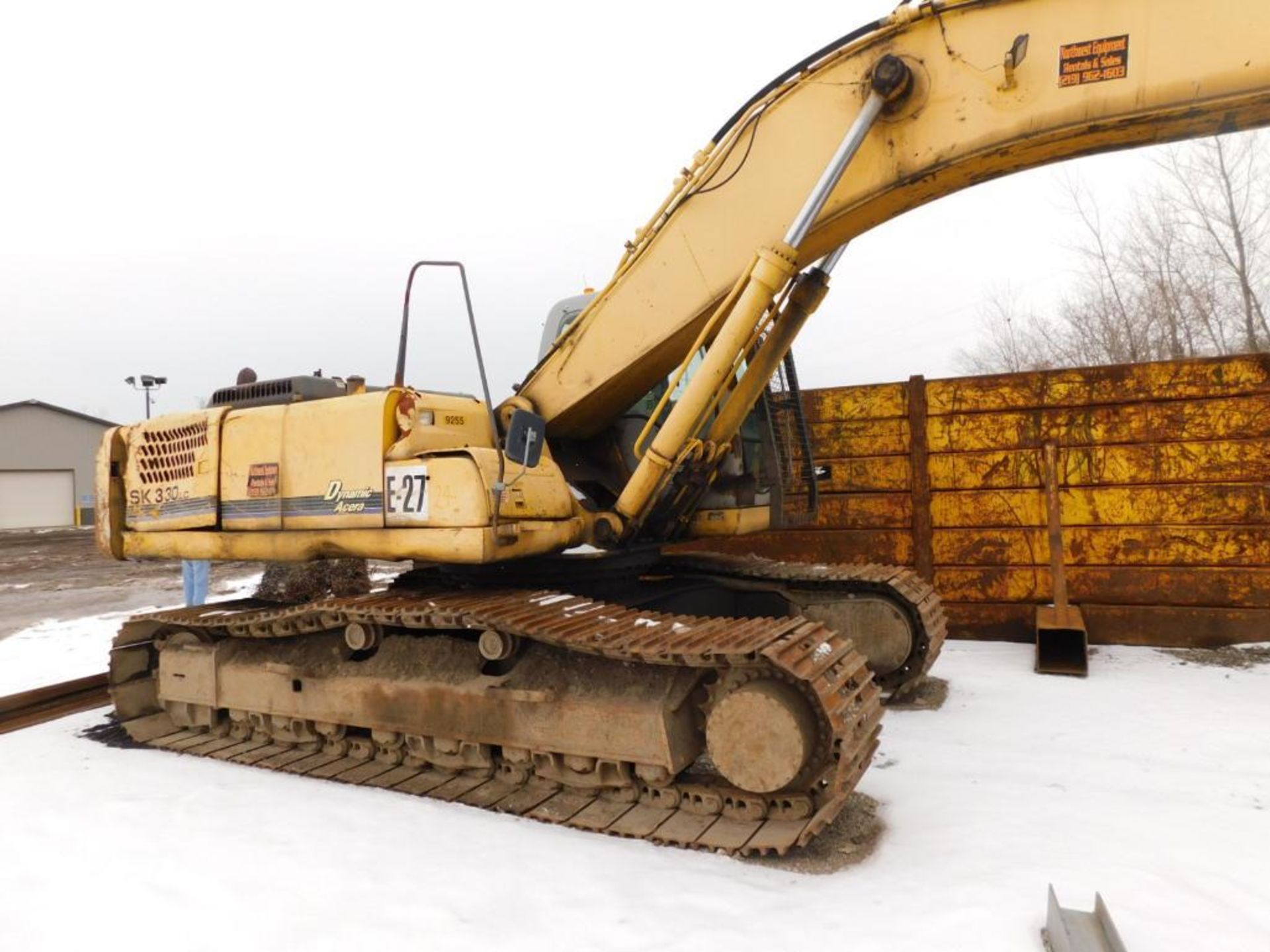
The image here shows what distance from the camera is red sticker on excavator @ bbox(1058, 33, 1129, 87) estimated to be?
3492mm

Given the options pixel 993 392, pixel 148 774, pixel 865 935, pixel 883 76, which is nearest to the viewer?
pixel 865 935

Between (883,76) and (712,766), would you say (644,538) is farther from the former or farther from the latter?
(883,76)

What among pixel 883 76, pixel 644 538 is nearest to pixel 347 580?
pixel 644 538

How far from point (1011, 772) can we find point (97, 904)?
384 centimetres

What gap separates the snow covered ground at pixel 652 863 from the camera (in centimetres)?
276

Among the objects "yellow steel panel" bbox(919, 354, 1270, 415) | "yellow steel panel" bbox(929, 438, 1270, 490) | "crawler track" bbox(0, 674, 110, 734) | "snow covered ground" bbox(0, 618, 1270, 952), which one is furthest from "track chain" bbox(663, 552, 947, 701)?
"crawler track" bbox(0, 674, 110, 734)

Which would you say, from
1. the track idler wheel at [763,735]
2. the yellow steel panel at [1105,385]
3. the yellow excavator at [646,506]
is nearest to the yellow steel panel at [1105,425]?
the yellow steel panel at [1105,385]

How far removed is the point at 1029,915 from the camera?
2740 millimetres

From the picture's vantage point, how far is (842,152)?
3.88 metres

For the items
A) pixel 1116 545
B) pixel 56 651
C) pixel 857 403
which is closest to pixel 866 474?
pixel 857 403

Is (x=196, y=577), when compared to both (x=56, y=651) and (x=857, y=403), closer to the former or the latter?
(x=56, y=651)

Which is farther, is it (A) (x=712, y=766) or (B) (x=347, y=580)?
(B) (x=347, y=580)

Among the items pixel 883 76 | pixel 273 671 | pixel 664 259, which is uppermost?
pixel 883 76

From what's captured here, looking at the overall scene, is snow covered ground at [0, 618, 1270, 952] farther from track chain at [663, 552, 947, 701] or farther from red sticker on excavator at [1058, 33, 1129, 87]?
red sticker on excavator at [1058, 33, 1129, 87]
